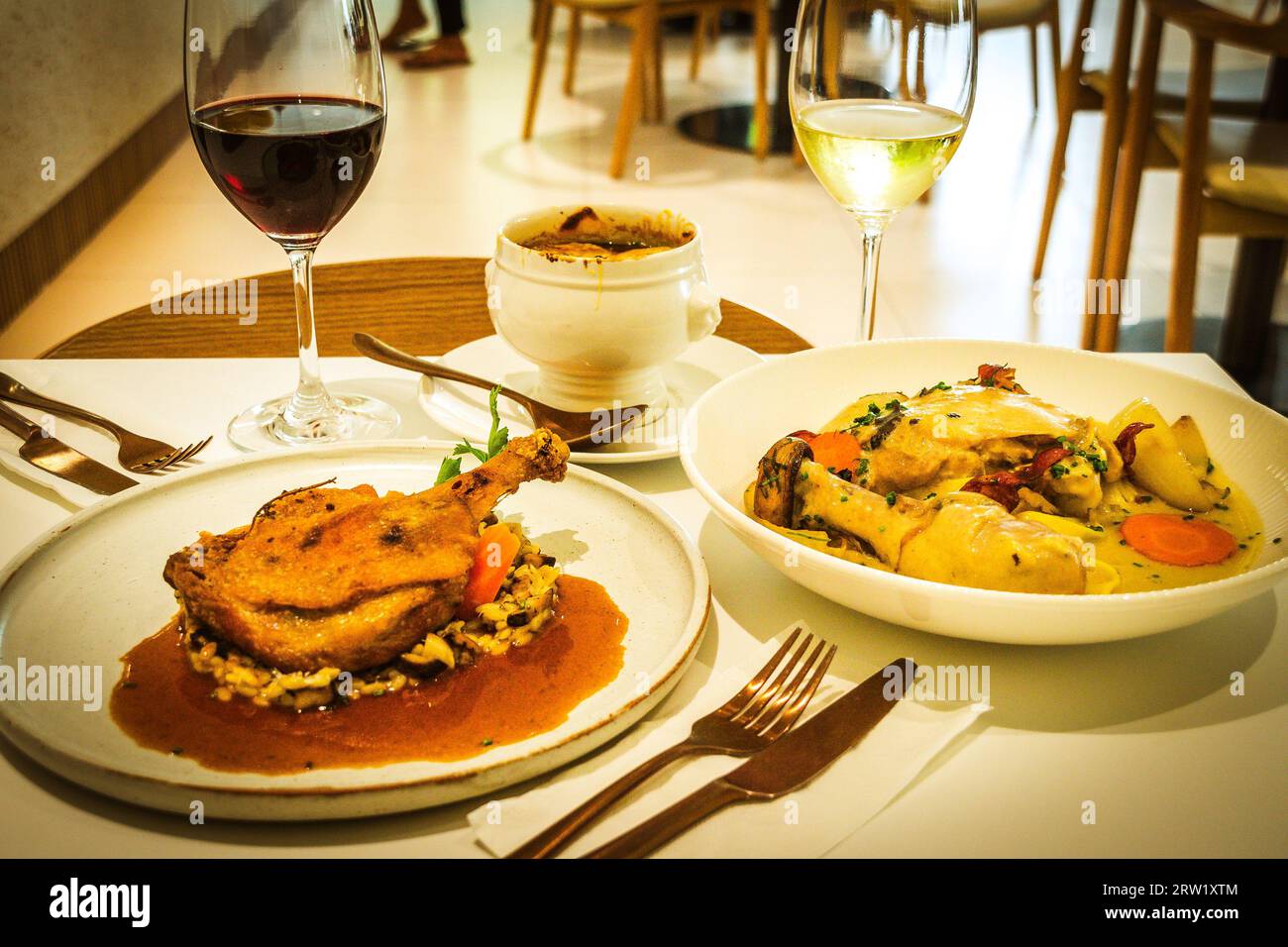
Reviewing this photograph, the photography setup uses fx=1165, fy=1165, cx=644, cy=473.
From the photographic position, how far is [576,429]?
112 centimetres

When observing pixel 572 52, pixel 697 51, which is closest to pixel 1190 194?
pixel 572 52

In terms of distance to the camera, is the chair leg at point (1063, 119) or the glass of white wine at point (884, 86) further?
the chair leg at point (1063, 119)

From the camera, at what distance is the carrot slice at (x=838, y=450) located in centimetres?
93

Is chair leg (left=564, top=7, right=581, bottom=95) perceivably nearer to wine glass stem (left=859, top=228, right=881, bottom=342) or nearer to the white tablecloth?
wine glass stem (left=859, top=228, right=881, bottom=342)

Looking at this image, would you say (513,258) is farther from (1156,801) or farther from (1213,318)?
(1213,318)

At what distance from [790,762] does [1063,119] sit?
133 inches

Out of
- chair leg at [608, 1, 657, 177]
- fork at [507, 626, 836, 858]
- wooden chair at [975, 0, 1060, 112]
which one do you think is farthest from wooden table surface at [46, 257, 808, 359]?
wooden chair at [975, 0, 1060, 112]

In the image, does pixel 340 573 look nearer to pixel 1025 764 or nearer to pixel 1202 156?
pixel 1025 764

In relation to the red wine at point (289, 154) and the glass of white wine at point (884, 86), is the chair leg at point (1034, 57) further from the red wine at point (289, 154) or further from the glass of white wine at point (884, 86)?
the red wine at point (289, 154)

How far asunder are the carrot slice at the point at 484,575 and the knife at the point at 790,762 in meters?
0.21

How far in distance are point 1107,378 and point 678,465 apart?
1.33ft

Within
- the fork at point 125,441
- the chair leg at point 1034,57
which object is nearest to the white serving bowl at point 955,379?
the fork at point 125,441

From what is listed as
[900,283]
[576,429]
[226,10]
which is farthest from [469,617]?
[900,283]

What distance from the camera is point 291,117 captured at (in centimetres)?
104
